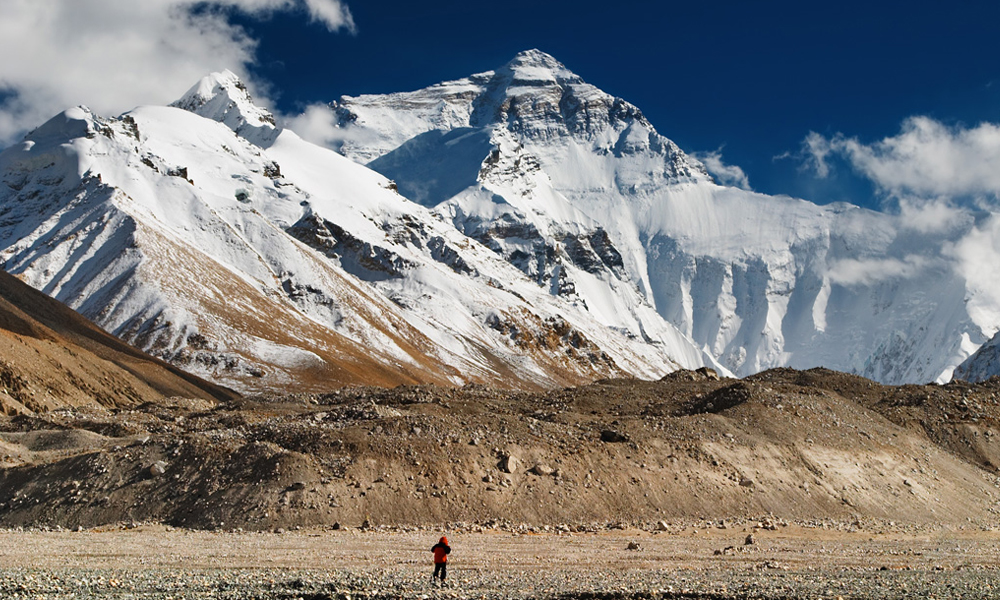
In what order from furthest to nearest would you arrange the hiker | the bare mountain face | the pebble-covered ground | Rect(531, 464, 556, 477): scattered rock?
the bare mountain face < Rect(531, 464, 556, 477): scattered rock < the hiker < the pebble-covered ground

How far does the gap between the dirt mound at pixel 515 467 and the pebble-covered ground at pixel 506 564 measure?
2.09 metres

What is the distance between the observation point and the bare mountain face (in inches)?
3397

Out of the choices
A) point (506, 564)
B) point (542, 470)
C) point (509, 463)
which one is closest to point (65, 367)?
point (509, 463)

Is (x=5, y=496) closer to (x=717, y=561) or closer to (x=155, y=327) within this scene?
(x=717, y=561)

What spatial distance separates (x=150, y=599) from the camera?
2188 centimetres

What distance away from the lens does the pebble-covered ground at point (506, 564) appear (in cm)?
2358

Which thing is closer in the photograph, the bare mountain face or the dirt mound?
the dirt mound

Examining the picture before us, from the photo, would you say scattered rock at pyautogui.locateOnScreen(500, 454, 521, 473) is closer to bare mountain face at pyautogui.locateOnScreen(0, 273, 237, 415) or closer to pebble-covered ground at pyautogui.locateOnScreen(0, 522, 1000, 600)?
pebble-covered ground at pyautogui.locateOnScreen(0, 522, 1000, 600)

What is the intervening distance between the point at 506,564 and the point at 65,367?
8194cm

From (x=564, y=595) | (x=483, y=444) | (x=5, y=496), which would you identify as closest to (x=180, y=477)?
(x=5, y=496)

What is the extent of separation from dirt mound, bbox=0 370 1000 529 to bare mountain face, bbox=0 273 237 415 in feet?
107

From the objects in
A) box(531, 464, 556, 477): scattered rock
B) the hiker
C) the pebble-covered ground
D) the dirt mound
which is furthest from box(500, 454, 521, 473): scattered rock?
the hiker

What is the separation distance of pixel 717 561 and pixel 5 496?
30437mm

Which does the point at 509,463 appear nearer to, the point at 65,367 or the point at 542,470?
the point at 542,470
